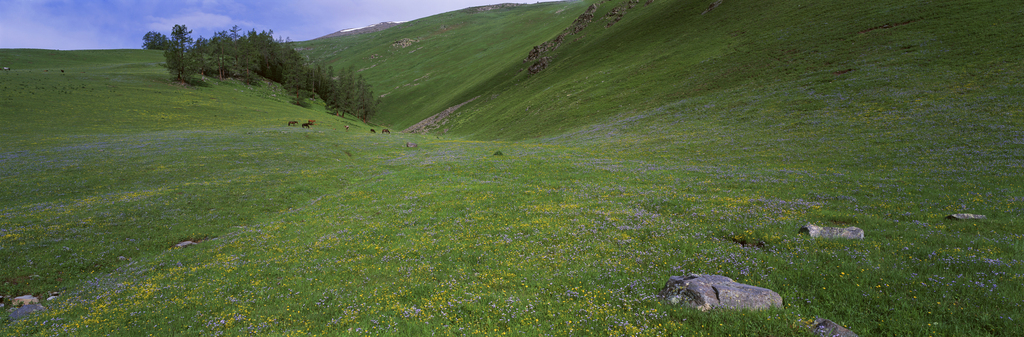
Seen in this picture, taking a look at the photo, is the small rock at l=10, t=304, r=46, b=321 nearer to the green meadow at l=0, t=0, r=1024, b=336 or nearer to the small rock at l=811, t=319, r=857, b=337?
the green meadow at l=0, t=0, r=1024, b=336

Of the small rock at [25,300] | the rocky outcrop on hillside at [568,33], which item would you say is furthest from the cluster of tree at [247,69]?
the small rock at [25,300]

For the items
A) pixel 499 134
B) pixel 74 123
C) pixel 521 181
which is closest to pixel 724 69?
pixel 499 134

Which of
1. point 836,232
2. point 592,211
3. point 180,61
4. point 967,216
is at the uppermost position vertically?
point 180,61

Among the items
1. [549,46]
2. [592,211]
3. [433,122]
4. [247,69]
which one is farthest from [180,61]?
[592,211]

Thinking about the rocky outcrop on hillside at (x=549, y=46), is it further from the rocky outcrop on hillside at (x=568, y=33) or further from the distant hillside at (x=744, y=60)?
the distant hillside at (x=744, y=60)

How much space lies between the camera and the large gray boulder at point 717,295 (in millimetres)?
7453

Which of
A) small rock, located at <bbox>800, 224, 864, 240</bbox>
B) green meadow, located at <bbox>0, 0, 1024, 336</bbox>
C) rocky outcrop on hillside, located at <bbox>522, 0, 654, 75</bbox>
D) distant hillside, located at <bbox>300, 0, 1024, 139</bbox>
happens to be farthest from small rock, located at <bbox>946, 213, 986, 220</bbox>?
rocky outcrop on hillside, located at <bbox>522, 0, 654, 75</bbox>

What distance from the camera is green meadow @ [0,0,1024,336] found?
333 inches

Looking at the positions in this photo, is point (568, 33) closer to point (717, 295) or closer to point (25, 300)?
point (717, 295)

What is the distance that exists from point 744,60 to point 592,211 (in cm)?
6094

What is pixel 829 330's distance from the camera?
6.25m

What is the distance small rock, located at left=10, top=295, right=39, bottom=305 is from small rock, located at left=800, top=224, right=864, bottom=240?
86.8ft

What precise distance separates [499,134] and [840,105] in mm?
51437

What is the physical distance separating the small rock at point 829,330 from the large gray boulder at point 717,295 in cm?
93
